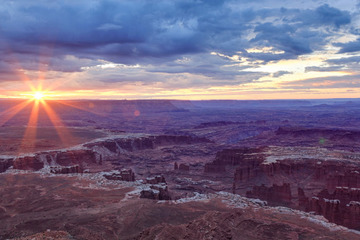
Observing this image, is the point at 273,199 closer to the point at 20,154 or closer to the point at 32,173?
the point at 32,173

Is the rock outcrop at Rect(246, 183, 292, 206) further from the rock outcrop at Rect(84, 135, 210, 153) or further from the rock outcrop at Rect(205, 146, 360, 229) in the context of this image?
the rock outcrop at Rect(84, 135, 210, 153)

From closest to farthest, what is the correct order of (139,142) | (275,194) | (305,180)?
1. (275,194)
2. (305,180)
3. (139,142)

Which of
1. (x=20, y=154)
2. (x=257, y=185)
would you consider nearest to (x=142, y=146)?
(x=20, y=154)

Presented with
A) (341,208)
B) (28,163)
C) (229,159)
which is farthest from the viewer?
(229,159)

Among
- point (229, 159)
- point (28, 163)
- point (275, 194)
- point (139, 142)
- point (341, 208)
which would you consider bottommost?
point (139, 142)

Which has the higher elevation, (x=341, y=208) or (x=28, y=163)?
(x=341, y=208)

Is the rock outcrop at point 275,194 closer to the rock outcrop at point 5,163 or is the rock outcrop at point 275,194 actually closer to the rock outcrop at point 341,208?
the rock outcrop at point 341,208

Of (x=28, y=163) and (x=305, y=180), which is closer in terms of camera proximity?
(x=305, y=180)

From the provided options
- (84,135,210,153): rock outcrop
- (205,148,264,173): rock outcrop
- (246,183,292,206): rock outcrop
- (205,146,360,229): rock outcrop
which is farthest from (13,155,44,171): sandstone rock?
(246,183,292,206): rock outcrop

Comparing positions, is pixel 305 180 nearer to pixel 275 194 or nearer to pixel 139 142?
pixel 275 194

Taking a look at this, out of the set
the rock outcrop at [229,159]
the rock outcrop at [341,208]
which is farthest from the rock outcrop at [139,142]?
the rock outcrop at [341,208]

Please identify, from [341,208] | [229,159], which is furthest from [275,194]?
[229,159]
